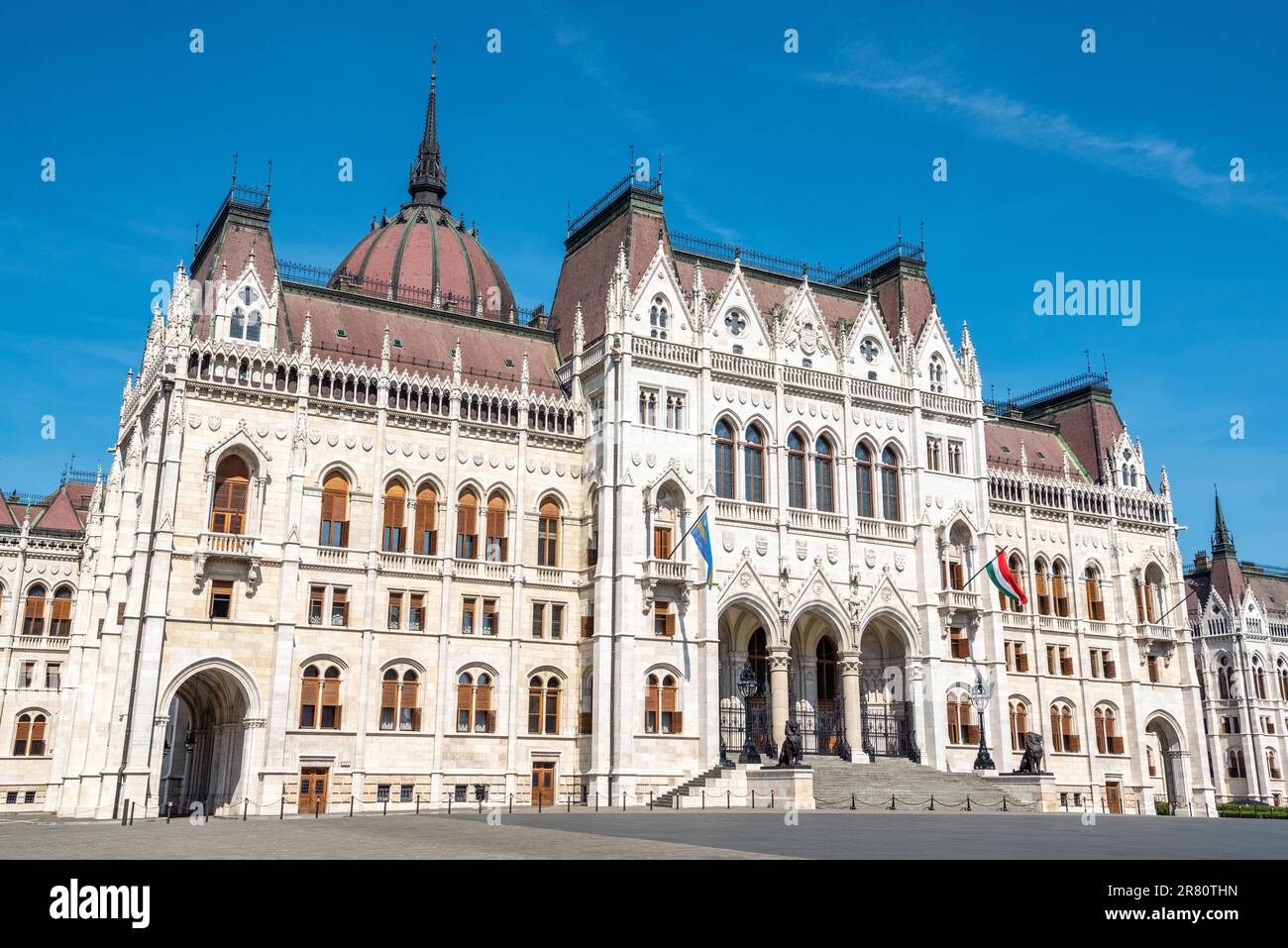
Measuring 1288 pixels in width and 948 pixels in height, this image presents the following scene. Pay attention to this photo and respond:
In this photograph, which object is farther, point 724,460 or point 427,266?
point 427,266

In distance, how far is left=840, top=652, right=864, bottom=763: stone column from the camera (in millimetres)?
55750

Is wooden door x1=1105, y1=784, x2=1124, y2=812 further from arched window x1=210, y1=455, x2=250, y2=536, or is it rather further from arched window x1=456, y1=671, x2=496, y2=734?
arched window x1=210, y1=455, x2=250, y2=536

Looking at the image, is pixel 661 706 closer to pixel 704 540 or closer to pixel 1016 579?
pixel 704 540

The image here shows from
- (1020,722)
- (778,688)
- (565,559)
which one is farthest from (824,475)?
(1020,722)

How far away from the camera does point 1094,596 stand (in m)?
68.8

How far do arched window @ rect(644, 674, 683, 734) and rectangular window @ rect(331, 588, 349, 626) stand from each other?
42.5ft

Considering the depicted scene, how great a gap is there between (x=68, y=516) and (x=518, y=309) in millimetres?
34148

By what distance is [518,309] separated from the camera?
6247cm

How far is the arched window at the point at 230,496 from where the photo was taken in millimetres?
48000

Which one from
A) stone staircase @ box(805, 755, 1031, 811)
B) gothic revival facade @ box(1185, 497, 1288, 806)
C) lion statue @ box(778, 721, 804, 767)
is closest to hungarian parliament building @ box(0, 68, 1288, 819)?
stone staircase @ box(805, 755, 1031, 811)

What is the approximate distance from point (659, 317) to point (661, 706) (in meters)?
18.0

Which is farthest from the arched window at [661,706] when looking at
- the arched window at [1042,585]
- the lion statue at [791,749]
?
the arched window at [1042,585]

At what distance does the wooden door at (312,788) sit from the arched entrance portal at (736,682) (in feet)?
57.2
